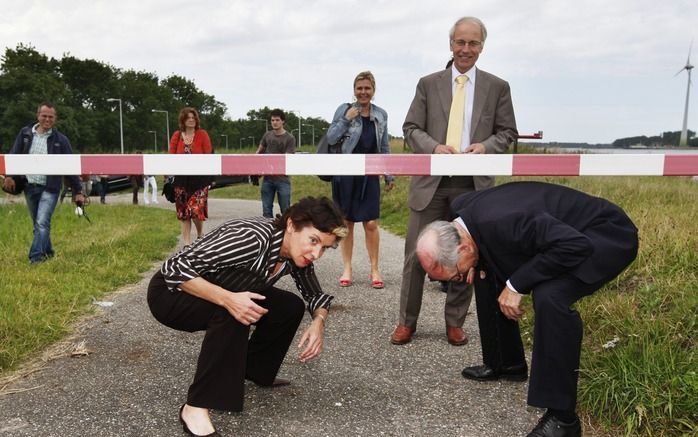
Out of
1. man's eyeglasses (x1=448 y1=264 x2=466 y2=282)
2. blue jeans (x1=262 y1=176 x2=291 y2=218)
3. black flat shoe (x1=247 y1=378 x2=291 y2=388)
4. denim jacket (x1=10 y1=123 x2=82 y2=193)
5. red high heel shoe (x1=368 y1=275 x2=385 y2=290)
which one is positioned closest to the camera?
man's eyeglasses (x1=448 y1=264 x2=466 y2=282)

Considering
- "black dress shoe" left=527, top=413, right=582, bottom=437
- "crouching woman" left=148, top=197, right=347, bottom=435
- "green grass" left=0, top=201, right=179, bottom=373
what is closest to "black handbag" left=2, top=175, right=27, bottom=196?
"green grass" left=0, top=201, right=179, bottom=373

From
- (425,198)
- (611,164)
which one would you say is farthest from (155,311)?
(611,164)

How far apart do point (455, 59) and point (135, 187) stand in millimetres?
15545

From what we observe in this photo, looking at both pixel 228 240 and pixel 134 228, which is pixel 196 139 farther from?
pixel 228 240

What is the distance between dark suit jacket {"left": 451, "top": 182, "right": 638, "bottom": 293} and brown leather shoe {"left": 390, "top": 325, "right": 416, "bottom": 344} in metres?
1.37

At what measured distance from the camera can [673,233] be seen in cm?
479

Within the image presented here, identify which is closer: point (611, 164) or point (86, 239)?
point (611, 164)

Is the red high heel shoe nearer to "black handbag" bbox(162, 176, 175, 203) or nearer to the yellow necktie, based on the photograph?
the yellow necktie

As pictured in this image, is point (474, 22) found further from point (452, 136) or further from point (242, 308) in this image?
point (242, 308)

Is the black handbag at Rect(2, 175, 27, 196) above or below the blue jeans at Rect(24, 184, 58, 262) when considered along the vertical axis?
above

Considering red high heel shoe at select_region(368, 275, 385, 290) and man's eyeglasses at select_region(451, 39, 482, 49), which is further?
red high heel shoe at select_region(368, 275, 385, 290)

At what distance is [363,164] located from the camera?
4.05m

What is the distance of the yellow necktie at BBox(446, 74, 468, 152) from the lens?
166 inches

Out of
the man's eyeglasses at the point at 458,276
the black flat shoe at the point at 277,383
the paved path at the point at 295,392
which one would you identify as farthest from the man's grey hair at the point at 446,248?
the black flat shoe at the point at 277,383
